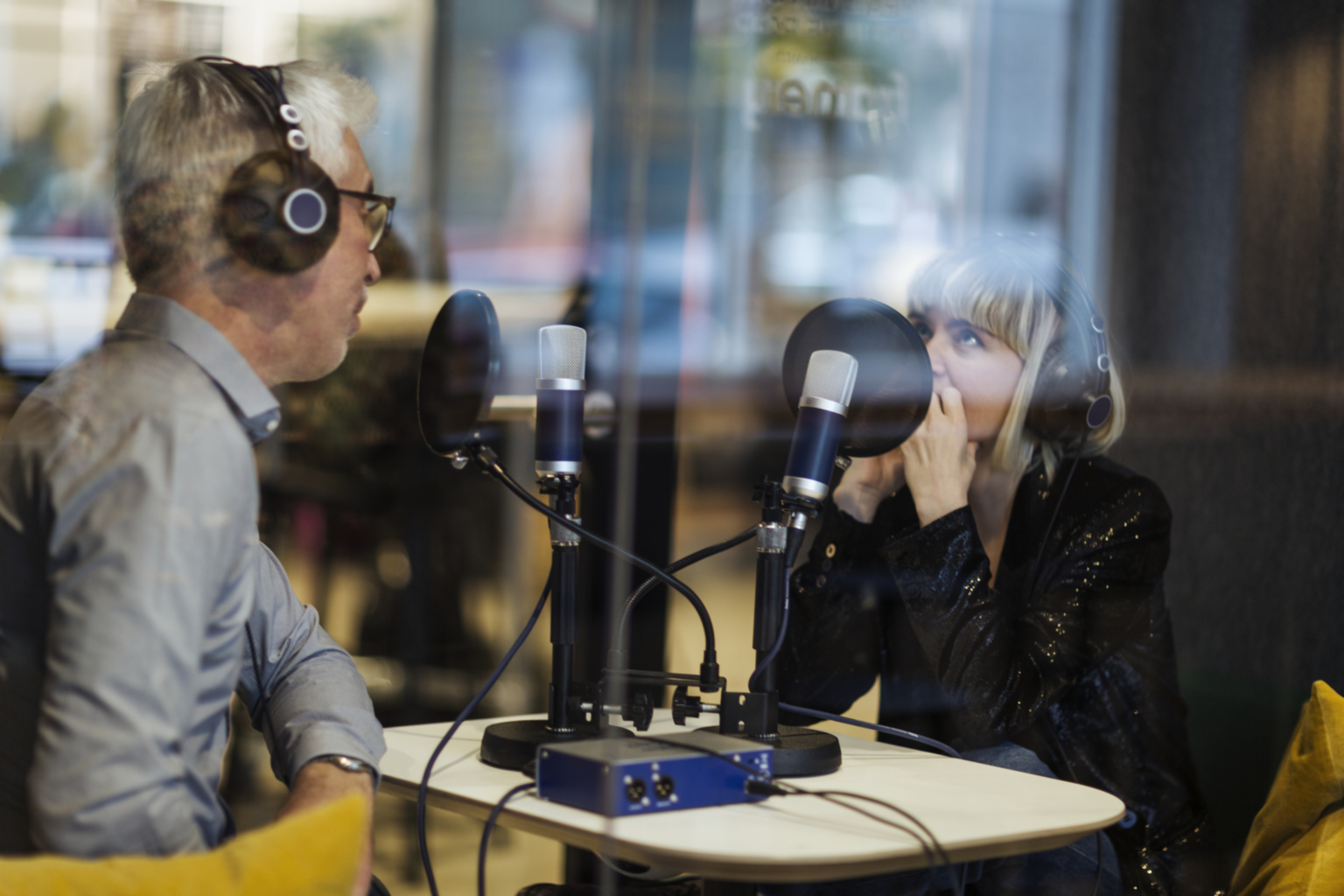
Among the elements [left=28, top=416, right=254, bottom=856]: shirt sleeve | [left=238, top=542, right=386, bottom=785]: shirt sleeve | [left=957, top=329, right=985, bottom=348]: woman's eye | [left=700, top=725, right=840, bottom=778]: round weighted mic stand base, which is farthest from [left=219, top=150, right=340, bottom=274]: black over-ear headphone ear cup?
[left=957, top=329, right=985, bottom=348]: woman's eye

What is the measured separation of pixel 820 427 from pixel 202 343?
22.5 inches

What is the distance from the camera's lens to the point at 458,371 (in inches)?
50.0

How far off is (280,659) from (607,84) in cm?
132

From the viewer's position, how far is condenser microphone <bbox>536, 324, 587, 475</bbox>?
1265 mm

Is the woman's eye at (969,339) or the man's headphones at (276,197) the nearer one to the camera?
the man's headphones at (276,197)

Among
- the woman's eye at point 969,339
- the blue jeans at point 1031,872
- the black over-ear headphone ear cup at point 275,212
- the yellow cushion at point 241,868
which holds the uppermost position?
the black over-ear headphone ear cup at point 275,212

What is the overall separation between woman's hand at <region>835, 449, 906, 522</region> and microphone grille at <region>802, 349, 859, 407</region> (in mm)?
448

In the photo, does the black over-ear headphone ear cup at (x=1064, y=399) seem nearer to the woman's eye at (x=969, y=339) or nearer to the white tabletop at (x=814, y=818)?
the woman's eye at (x=969, y=339)

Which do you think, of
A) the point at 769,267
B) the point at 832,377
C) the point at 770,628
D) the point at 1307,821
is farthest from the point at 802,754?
the point at 769,267

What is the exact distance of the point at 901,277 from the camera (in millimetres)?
2045

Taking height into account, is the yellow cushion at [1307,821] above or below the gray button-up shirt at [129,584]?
below

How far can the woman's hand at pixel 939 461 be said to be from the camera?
5.02 ft

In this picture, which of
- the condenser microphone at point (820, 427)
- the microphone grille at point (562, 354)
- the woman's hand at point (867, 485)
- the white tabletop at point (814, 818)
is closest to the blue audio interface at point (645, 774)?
the white tabletop at point (814, 818)

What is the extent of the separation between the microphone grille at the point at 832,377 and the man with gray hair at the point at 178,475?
45 centimetres
